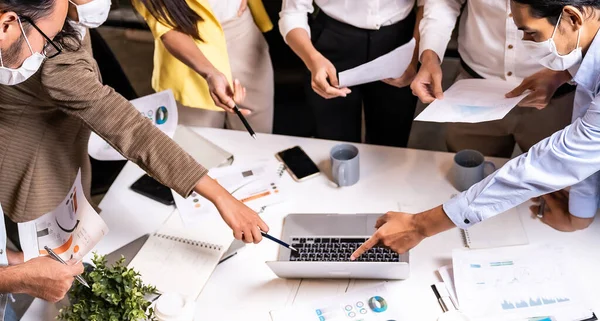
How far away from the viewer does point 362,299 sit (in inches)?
60.7

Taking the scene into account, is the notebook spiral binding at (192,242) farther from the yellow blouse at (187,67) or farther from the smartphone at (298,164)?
the yellow blouse at (187,67)

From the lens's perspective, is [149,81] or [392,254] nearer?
[392,254]

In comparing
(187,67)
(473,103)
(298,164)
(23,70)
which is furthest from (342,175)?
(23,70)

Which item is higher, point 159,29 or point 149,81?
point 159,29

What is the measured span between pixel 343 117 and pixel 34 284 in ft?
4.23

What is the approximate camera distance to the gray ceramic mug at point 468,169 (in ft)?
5.83

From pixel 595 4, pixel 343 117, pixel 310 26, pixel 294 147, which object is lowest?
pixel 343 117

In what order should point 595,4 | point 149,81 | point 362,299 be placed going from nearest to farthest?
point 595,4, point 362,299, point 149,81

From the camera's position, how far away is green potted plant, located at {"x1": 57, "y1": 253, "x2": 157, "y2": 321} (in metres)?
1.39

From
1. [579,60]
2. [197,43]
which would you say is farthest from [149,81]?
[579,60]

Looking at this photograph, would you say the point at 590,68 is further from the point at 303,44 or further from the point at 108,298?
the point at 108,298

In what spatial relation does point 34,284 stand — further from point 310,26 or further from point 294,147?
point 310,26

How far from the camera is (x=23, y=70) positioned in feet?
4.67

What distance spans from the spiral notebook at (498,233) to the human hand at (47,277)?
98 cm
